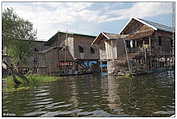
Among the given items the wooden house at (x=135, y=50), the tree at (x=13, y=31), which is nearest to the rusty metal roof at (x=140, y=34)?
the wooden house at (x=135, y=50)

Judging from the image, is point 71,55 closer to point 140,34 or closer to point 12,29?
point 140,34

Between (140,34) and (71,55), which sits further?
(71,55)

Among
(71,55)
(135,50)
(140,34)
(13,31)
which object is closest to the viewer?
(13,31)

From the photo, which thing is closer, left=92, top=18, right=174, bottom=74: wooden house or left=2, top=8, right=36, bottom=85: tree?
left=2, top=8, right=36, bottom=85: tree

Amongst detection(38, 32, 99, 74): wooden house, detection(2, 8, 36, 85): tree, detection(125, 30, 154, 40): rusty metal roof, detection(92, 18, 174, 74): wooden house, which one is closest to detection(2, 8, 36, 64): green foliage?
detection(2, 8, 36, 85): tree

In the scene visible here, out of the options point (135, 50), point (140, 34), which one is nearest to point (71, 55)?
point (135, 50)

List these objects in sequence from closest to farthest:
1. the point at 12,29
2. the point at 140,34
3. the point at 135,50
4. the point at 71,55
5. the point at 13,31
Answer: the point at 12,29 → the point at 13,31 → the point at 140,34 → the point at 135,50 → the point at 71,55

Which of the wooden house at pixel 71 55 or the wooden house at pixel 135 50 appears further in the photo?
the wooden house at pixel 71 55

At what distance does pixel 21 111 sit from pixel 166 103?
164 centimetres

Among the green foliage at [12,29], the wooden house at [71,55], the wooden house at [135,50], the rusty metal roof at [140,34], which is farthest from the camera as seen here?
the wooden house at [71,55]

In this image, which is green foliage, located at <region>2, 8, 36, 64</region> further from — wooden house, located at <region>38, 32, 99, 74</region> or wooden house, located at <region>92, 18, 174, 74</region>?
wooden house, located at <region>38, 32, 99, 74</region>

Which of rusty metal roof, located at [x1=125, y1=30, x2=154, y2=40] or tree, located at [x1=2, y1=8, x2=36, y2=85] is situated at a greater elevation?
rusty metal roof, located at [x1=125, y1=30, x2=154, y2=40]

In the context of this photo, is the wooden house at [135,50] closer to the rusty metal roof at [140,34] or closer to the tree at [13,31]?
the rusty metal roof at [140,34]

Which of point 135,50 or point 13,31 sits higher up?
point 13,31
